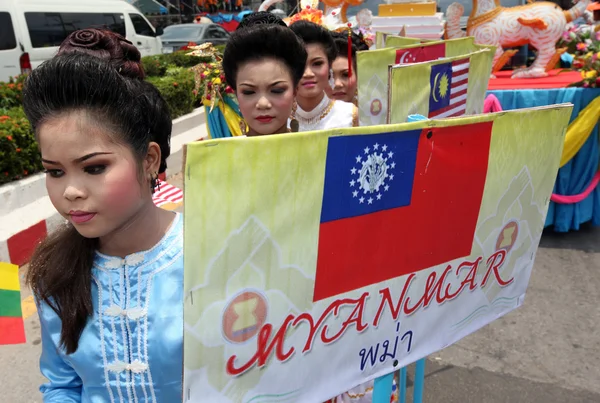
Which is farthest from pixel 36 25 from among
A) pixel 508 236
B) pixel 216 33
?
pixel 508 236

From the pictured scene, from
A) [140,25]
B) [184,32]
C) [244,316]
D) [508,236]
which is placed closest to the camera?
[244,316]

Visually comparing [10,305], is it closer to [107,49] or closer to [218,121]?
[107,49]

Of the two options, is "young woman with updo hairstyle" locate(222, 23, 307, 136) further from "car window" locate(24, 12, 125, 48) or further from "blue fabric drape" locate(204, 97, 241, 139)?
"car window" locate(24, 12, 125, 48)

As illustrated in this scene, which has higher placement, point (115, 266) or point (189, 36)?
point (115, 266)

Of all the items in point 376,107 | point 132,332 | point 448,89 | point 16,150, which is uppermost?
point 448,89

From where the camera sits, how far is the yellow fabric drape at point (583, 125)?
4371mm

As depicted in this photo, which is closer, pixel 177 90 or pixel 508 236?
pixel 508 236

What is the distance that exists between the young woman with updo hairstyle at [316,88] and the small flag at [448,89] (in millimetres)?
431

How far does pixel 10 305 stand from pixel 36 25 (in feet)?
34.1

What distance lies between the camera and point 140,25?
44.6 feet

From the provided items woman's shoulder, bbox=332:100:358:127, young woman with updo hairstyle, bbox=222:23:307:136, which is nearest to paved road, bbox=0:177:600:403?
woman's shoulder, bbox=332:100:358:127

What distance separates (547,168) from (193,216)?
3.17ft

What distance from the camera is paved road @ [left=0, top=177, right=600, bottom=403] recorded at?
268 centimetres

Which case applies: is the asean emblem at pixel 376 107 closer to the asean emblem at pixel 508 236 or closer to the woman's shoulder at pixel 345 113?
the woman's shoulder at pixel 345 113
